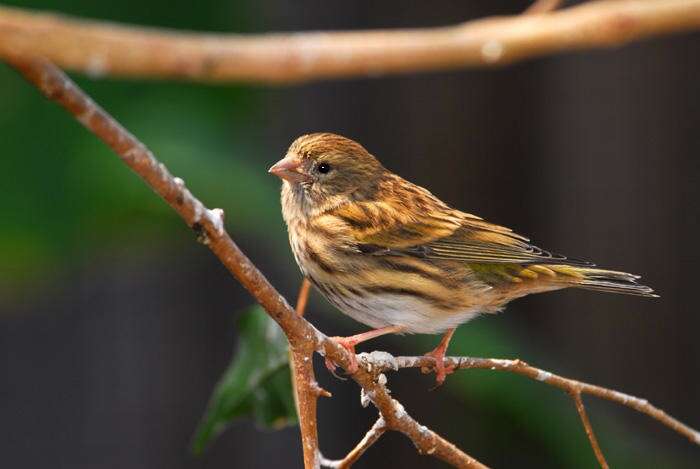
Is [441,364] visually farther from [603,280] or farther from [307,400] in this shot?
[307,400]

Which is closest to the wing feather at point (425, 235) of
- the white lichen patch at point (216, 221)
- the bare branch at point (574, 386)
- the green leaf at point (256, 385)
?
the green leaf at point (256, 385)

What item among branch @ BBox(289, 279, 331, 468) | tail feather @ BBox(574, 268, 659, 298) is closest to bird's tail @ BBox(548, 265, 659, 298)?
tail feather @ BBox(574, 268, 659, 298)

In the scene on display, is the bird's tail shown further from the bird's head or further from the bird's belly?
the bird's head

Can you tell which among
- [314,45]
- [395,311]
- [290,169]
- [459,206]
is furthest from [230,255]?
[459,206]

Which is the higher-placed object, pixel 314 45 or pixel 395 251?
pixel 314 45

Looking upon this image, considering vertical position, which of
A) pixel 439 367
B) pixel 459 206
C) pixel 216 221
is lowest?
pixel 459 206

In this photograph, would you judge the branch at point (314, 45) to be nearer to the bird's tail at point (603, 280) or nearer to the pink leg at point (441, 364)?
the pink leg at point (441, 364)

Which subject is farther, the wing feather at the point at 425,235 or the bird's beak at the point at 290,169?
the wing feather at the point at 425,235
